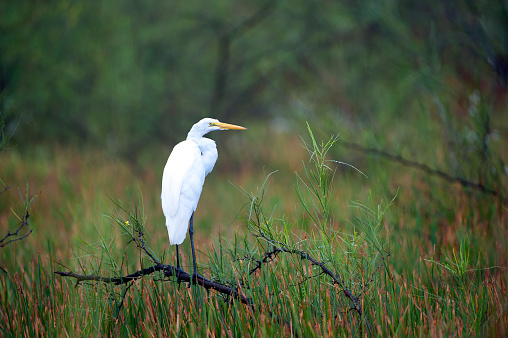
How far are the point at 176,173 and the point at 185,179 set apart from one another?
6 centimetres

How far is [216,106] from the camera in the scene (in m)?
7.50

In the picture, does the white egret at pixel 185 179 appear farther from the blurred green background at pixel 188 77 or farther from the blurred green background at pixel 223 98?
the blurred green background at pixel 188 77

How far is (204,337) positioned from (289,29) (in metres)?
6.08

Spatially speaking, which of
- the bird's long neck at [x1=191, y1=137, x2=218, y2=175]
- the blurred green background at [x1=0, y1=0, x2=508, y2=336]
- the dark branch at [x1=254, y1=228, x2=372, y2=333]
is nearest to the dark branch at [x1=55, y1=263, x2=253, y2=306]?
Answer: the dark branch at [x1=254, y1=228, x2=372, y2=333]

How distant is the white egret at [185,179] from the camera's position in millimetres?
2156

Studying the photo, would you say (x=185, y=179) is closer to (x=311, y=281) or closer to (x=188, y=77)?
(x=311, y=281)

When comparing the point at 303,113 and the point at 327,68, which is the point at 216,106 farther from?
the point at 303,113

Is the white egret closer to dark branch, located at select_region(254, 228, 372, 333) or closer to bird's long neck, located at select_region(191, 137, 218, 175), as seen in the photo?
bird's long neck, located at select_region(191, 137, 218, 175)

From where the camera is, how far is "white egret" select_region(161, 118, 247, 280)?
2156 mm

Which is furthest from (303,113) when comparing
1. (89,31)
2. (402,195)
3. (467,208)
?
(89,31)

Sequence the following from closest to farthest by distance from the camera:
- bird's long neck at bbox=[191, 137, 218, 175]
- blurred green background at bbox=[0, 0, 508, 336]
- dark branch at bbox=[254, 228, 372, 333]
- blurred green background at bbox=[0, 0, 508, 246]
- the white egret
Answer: dark branch at bbox=[254, 228, 372, 333] < the white egret < bird's long neck at bbox=[191, 137, 218, 175] < blurred green background at bbox=[0, 0, 508, 336] < blurred green background at bbox=[0, 0, 508, 246]

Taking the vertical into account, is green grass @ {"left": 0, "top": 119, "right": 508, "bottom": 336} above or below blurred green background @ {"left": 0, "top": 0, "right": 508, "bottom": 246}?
below

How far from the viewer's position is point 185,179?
227 centimetres

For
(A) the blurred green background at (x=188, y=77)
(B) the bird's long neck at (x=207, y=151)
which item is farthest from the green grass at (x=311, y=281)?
(A) the blurred green background at (x=188, y=77)
